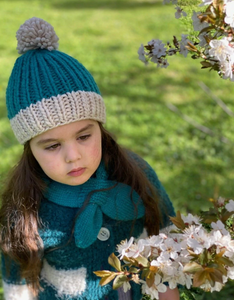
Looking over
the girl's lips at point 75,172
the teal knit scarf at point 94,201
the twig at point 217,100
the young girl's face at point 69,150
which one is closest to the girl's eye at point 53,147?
the young girl's face at point 69,150

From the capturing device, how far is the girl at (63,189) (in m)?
1.53

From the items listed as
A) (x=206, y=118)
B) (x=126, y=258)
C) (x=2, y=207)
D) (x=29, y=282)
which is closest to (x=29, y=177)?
(x=2, y=207)

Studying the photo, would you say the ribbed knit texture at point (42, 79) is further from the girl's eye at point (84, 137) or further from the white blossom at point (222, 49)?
the white blossom at point (222, 49)

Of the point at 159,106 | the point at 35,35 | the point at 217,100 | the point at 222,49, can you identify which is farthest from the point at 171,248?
the point at 217,100

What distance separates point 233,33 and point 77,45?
6199 mm

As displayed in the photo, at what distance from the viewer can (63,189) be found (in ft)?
5.68

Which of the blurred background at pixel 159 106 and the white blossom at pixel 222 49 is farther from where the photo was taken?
the blurred background at pixel 159 106

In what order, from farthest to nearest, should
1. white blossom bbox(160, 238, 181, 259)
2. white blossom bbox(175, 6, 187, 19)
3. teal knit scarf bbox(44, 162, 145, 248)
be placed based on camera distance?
1. teal knit scarf bbox(44, 162, 145, 248)
2. white blossom bbox(175, 6, 187, 19)
3. white blossom bbox(160, 238, 181, 259)

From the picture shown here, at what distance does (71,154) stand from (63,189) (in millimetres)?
277

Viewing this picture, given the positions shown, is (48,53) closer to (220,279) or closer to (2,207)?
(2,207)

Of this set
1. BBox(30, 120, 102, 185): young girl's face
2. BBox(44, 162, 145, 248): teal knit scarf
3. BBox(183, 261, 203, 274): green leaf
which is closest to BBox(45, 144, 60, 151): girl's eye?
BBox(30, 120, 102, 185): young girl's face

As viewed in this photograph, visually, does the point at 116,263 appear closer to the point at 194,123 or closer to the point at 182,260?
the point at 182,260

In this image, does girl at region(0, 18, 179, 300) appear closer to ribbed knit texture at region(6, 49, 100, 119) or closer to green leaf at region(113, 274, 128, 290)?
ribbed knit texture at region(6, 49, 100, 119)

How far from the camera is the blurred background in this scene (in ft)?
11.6
